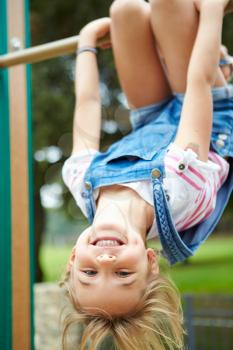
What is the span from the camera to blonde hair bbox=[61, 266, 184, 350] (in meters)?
1.54

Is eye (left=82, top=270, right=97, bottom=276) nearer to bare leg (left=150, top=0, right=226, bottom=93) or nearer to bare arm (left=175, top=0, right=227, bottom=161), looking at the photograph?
bare arm (left=175, top=0, right=227, bottom=161)

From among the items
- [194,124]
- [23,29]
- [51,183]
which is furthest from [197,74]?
[51,183]

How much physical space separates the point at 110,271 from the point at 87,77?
2.65 ft

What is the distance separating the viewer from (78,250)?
157cm

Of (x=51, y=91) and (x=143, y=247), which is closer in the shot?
(x=143, y=247)

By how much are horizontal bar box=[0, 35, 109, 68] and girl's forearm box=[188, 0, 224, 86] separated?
1.97 ft

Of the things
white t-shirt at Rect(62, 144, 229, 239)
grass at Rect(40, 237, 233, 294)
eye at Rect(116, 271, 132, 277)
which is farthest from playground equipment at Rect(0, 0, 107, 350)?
grass at Rect(40, 237, 233, 294)

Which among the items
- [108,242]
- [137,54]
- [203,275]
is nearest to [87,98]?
[137,54]

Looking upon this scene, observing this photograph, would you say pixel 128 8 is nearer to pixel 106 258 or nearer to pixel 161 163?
pixel 161 163

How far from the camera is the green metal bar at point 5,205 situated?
236 cm

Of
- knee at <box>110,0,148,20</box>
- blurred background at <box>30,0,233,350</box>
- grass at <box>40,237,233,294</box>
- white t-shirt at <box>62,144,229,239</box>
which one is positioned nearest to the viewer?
white t-shirt at <box>62,144,229,239</box>

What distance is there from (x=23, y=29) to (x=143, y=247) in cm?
135

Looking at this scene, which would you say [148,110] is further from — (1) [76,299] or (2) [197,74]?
(1) [76,299]

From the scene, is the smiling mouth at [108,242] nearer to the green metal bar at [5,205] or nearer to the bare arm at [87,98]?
the bare arm at [87,98]
